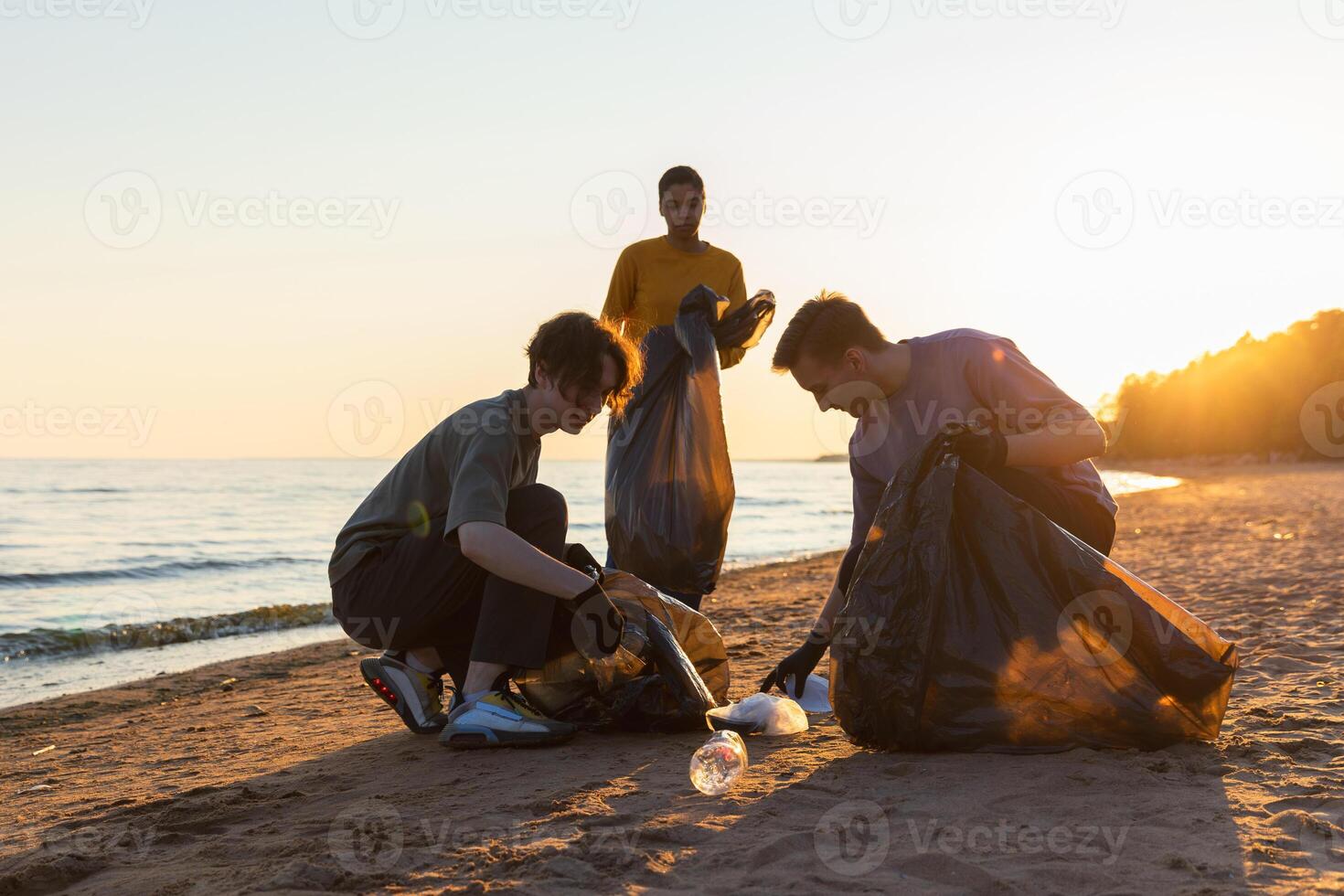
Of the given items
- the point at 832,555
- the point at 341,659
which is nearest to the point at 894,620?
the point at 341,659

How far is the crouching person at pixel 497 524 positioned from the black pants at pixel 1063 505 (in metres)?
0.88

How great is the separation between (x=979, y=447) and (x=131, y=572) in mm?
10843

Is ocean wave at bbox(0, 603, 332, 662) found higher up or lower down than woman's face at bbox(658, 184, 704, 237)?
lower down

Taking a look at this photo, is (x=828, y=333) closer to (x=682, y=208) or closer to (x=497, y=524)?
(x=497, y=524)

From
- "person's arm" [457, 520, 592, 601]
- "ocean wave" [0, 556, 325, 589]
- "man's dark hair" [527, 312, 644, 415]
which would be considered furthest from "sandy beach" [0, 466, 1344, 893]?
"ocean wave" [0, 556, 325, 589]

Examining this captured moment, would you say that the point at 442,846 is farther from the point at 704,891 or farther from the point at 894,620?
the point at 894,620

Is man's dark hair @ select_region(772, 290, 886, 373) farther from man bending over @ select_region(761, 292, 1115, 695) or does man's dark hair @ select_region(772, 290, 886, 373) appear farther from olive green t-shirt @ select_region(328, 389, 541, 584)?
olive green t-shirt @ select_region(328, 389, 541, 584)

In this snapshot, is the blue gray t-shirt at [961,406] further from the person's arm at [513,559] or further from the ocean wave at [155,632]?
the ocean wave at [155,632]

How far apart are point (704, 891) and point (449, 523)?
122 cm

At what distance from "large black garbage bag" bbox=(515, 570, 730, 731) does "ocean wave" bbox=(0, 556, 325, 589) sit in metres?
9.09

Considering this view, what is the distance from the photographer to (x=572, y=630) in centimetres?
284

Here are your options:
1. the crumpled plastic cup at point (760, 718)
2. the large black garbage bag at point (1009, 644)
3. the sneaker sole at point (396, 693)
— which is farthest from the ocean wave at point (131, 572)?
the large black garbage bag at point (1009, 644)

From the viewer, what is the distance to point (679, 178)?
14.7ft

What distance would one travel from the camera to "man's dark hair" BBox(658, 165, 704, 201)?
4.48m
